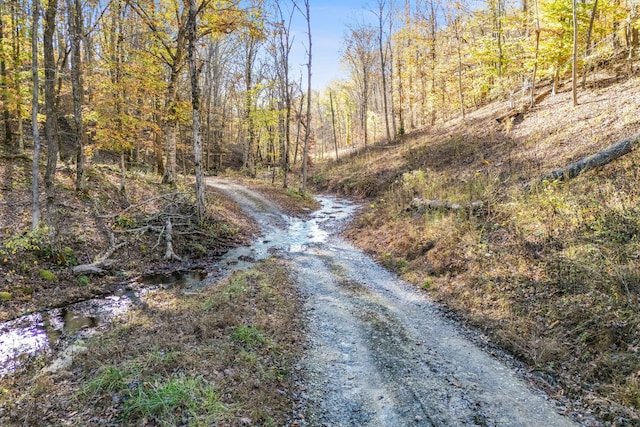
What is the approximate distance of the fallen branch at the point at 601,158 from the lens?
9.77 metres

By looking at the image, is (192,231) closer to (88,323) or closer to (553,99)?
(88,323)

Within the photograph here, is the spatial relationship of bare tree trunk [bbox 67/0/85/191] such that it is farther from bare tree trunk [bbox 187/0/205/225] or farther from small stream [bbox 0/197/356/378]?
small stream [bbox 0/197/356/378]

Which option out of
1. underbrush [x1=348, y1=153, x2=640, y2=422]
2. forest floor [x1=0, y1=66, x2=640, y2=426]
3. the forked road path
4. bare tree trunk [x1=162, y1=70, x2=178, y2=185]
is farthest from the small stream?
bare tree trunk [x1=162, y1=70, x2=178, y2=185]

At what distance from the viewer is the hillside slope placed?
18.6 feet

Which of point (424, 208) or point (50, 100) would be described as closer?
point (50, 100)

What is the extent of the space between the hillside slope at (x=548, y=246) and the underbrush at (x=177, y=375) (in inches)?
167

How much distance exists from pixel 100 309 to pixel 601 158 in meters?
13.9

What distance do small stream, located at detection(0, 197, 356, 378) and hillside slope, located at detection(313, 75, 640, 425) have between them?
330 centimetres

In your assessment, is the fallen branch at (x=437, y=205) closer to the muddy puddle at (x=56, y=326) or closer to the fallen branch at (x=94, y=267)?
the muddy puddle at (x=56, y=326)

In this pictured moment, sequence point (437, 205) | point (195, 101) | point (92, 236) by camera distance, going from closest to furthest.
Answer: point (92, 236)
point (437, 205)
point (195, 101)

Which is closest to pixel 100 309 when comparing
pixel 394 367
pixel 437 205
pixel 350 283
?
pixel 350 283

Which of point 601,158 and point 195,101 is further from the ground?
point 195,101

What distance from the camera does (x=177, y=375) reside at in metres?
5.11

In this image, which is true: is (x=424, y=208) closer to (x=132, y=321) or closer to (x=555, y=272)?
(x=555, y=272)
